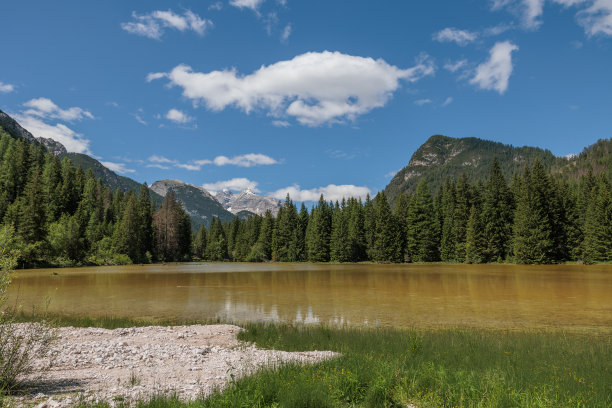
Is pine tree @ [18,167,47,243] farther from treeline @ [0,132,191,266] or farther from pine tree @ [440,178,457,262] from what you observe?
pine tree @ [440,178,457,262]

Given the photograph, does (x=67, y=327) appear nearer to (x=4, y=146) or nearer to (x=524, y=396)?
(x=524, y=396)

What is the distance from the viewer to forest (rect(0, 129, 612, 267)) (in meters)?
68.1

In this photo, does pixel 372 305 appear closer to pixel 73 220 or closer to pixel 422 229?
pixel 422 229

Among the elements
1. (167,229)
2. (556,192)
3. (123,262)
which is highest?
(556,192)

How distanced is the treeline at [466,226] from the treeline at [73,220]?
99.4 ft

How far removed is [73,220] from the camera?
7925 centimetres

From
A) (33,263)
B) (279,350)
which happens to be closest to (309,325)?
(279,350)

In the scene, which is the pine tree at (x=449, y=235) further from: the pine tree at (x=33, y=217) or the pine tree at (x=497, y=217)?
the pine tree at (x=33, y=217)

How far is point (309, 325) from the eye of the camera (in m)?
16.1

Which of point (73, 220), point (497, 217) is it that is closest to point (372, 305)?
point (497, 217)

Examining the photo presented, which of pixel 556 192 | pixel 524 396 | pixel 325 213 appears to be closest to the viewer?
pixel 524 396

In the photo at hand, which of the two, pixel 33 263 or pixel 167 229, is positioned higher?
pixel 167 229

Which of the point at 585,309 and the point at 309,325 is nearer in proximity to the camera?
the point at 309,325

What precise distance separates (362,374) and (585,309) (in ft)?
62.5
